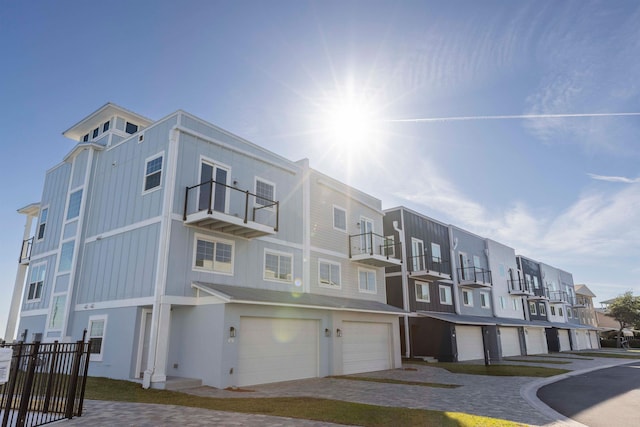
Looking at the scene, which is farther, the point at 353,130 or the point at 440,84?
the point at 353,130

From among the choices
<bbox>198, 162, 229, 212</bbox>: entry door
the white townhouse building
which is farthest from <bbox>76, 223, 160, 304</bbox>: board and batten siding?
<bbox>198, 162, 229, 212</bbox>: entry door

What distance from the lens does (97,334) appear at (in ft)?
48.0

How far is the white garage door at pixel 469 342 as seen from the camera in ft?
84.7

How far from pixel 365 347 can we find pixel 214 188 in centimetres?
1016

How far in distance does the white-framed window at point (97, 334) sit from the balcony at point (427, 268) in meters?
17.5

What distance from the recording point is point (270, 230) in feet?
49.6

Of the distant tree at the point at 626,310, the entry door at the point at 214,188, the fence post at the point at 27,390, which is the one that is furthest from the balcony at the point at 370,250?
the distant tree at the point at 626,310

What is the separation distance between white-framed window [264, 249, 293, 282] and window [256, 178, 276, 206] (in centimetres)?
204

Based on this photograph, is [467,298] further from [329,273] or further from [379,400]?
[379,400]

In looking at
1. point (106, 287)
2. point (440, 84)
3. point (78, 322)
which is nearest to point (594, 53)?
point (440, 84)

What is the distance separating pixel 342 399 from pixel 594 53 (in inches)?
459

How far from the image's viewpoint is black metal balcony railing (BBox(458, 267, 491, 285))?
99.7 feet

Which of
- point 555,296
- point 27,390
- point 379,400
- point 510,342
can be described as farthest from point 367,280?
point 555,296

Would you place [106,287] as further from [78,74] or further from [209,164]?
[78,74]
